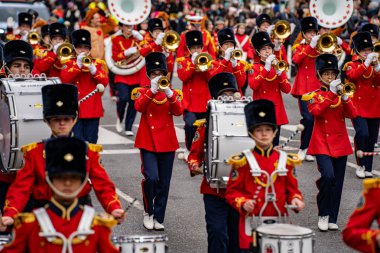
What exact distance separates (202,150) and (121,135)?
28.0ft

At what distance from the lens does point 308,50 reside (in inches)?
607

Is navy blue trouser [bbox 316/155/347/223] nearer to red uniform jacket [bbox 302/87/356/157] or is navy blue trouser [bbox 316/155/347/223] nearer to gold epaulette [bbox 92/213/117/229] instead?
red uniform jacket [bbox 302/87/356/157]

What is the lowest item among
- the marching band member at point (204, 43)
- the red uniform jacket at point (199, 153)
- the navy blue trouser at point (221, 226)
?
the navy blue trouser at point (221, 226)

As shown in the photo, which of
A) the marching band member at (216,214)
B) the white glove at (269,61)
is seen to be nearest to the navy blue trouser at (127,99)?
the white glove at (269,61)

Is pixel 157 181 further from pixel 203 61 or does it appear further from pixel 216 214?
pixel 203 61

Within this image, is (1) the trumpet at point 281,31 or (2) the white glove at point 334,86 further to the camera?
(1) the trumpet at point 281,31

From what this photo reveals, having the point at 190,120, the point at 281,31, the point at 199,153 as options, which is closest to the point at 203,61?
the point at 190,120

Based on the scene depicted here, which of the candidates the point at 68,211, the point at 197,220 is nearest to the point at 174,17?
the point at 197,220

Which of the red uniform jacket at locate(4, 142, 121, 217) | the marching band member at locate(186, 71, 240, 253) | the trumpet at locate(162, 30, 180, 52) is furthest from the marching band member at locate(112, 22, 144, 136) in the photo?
the red uniform jacket at locate(4, 142, 121, 217)

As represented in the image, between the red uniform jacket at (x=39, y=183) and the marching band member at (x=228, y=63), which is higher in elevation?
the marching band member at (x=228, y=63)

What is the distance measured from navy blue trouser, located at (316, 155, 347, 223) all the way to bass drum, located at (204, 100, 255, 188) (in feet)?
6.95

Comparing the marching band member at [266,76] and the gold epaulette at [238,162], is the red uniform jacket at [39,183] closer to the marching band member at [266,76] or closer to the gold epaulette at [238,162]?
the gold epaulette at [238,162]

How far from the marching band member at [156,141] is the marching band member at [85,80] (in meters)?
2.24

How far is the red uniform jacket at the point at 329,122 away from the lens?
453 inches
